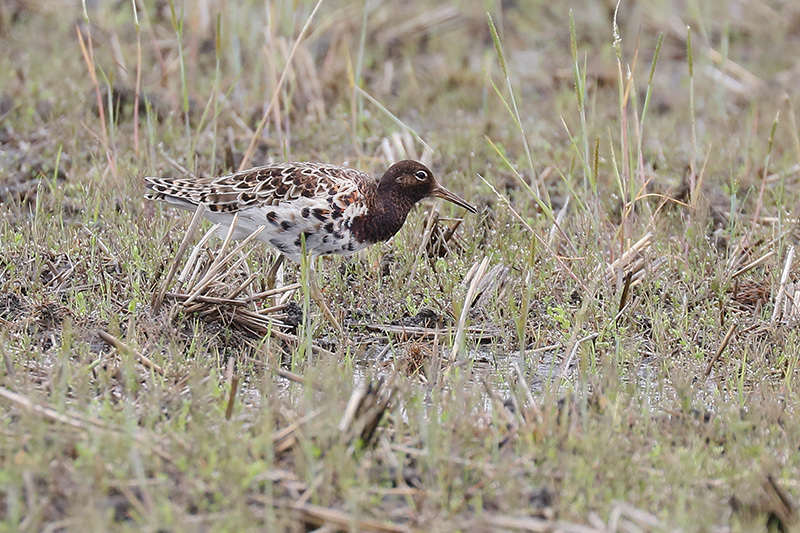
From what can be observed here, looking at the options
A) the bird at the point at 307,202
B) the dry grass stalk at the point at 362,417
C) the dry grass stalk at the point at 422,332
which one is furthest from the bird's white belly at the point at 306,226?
the dry grass stalk at the point at 362,417

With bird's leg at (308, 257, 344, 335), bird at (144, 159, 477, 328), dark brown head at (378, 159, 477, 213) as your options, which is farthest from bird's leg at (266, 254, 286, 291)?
dark brown head at (378, 159, 477, 213)

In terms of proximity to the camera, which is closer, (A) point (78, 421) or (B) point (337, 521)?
(B) point (337, 521)

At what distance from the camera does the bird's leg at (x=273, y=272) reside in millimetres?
5469

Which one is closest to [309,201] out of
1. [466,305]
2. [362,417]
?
[466,305]

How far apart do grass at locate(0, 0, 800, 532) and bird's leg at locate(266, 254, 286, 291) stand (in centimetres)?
11

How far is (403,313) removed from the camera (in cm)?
545

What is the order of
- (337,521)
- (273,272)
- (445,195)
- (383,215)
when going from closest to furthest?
(337,521) → (383,215) → (273,272) → (445,195)

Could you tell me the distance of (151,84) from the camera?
848 centimetres

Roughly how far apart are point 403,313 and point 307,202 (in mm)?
795

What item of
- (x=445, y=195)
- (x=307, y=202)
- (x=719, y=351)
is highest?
(x=307, y=202)

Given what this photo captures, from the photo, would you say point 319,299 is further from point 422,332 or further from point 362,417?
point 362,417

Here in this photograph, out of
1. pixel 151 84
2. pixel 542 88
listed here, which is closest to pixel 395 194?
pixel 151 84

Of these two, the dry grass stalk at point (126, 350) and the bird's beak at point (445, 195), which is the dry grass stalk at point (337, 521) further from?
the bird's beak at point (445, 195)

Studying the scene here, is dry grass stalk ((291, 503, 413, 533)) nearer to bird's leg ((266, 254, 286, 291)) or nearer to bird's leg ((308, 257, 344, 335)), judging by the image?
bird's leg ((308, 257, 344, 335))
